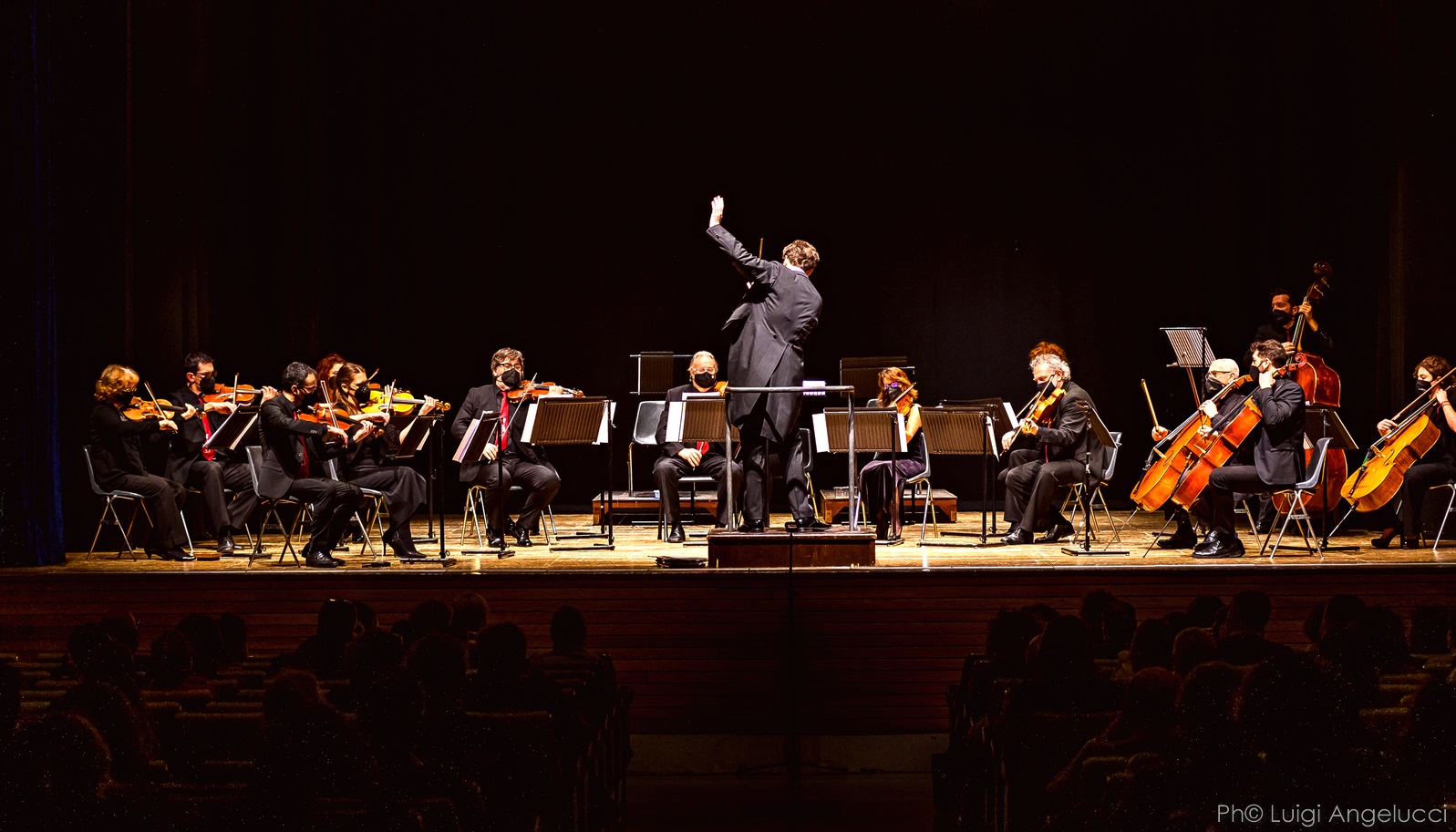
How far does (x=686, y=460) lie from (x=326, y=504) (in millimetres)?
2515

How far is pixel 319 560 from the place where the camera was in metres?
7.12

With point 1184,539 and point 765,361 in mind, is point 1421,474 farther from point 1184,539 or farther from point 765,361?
point 765,361

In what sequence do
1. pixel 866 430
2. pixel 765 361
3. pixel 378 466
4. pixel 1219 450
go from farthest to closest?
1. pixel 378 466
2. pixel 866 430
3. pixel 1219 450
4. pixel 765 361

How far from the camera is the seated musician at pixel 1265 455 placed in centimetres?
675

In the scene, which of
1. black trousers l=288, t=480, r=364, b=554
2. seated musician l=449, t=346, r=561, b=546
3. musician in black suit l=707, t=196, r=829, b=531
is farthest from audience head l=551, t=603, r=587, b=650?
seated musician l=449, t=346, r=561, b=546

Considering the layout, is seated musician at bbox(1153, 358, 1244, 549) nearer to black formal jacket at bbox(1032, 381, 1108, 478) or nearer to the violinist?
black formal jacket at bbox(1032, 381, 1108, 478)

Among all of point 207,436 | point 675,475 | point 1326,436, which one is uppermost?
point 207,436

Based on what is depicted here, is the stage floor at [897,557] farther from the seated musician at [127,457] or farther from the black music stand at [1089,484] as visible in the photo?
the seated musician at [127,457]

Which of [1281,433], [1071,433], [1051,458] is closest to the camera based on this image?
[1281,433]

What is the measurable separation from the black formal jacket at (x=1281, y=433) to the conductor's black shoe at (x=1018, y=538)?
165 cm

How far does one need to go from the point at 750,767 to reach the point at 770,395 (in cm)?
185

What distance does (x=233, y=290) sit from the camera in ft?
32.6

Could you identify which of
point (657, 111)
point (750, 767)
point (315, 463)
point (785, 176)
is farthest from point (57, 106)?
point (750, 767)

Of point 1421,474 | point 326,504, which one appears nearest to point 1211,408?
point 1421,474
